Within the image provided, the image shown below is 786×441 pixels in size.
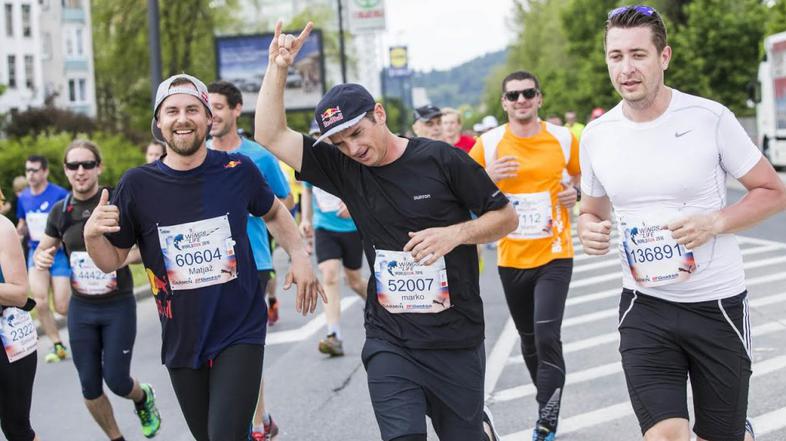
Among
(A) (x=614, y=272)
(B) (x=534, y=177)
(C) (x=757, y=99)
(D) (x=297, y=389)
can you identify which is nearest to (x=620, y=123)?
(B) (x=534, y=177)

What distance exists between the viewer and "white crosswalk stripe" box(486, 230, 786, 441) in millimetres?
6879

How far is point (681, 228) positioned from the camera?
4.23 m

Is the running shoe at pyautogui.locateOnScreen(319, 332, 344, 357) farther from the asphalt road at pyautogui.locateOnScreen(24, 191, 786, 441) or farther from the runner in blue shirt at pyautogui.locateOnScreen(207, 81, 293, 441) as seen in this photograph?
the runner in blue shirt at pyautogui.locateOnScreen(207, 81, 293, 441)

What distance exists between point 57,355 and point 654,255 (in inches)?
304

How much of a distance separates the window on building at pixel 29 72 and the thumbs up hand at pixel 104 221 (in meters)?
66.6

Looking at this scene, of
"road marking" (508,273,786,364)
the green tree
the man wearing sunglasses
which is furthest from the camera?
the green tree

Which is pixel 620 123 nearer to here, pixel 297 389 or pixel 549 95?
pixel 297 389

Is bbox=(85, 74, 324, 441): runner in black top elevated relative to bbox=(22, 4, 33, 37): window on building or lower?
lower

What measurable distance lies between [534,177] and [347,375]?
2.76 m

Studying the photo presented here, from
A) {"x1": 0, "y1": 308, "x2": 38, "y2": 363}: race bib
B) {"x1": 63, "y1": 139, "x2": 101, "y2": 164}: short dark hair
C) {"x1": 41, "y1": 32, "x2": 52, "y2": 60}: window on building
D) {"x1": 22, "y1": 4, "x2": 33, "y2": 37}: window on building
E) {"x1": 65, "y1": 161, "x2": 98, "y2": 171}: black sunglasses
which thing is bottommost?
{"x1": 0, "y1": 308, "x2": 38, "y2": 363}: race bib

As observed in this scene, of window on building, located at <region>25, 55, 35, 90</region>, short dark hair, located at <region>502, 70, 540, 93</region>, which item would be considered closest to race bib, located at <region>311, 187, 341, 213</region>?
short dark hair, located at <region>502, 70, 540, 93</region>

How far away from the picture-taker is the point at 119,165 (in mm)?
26781

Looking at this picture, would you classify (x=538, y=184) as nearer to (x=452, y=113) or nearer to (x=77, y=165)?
(x=77, y=165)

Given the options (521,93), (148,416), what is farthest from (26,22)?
Answer: (521,93)
